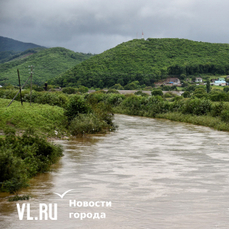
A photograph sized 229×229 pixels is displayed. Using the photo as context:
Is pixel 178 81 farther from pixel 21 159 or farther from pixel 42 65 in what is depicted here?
pixel 21 159

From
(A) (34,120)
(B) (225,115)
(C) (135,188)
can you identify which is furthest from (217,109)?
(C) (135,188)

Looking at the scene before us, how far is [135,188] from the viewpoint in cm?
1048

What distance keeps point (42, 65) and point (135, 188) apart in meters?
119

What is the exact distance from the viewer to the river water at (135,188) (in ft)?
25.4

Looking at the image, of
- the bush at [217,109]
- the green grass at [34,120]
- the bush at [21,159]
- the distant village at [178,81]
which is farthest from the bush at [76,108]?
the distant village at [178,81]

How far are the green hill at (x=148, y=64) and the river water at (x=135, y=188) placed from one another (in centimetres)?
7583

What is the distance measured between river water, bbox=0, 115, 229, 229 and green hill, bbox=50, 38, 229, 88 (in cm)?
7583

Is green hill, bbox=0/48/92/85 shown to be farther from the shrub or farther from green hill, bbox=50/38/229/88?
the shrub

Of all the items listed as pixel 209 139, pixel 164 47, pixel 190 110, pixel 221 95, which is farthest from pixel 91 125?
pixel 164 47

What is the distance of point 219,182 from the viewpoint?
1138 centimetres

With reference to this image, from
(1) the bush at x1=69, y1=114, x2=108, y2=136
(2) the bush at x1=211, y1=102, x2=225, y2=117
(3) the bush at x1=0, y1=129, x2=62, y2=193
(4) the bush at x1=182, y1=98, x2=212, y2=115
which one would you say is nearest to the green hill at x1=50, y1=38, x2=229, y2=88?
(4) the bush at x1=182, y1=98, x2=212, y2=115

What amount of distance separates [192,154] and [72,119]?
1053cm

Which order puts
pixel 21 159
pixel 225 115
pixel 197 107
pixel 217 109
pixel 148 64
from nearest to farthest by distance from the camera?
1. pixel 21 159
2. pixel 225 115
3. pixel 217 109
4. pixel 197 107
5. pixel 148 64

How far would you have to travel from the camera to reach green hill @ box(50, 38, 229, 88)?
93.9 meters
